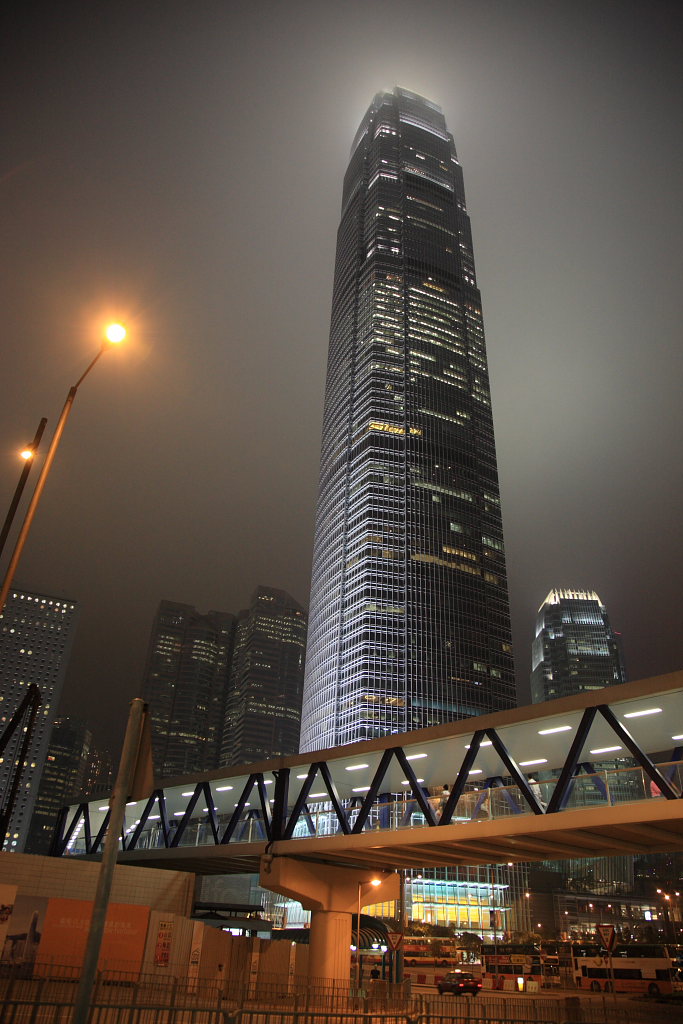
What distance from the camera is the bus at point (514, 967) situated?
152 feet

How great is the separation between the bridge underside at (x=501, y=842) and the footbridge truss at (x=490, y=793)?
0.04 meters

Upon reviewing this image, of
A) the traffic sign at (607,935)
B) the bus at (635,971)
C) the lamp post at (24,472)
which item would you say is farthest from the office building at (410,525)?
the lamp post at (24,472)

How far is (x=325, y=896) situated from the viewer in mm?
25656

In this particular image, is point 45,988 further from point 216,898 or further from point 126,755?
point 216,898

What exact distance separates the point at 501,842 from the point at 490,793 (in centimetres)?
241

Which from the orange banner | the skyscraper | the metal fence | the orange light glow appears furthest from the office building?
the orange light glow

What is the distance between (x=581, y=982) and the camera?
4734 cm

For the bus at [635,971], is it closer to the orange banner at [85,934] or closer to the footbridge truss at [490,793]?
the footbridge truss at [490,793]

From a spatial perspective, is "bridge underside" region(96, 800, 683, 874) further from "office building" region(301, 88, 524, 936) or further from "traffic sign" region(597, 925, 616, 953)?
"office building" region(301, 88, 524, 936)

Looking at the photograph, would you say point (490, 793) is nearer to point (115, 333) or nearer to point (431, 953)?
point (115, 333)

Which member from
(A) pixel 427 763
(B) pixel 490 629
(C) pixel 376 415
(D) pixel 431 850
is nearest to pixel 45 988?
(D) pixel 431 850

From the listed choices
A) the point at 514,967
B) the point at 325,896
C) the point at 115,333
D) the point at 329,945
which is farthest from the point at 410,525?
the point at 115,333

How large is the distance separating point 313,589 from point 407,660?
44.7m

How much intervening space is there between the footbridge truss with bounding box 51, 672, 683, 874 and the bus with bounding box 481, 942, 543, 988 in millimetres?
26715
